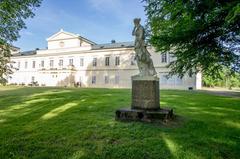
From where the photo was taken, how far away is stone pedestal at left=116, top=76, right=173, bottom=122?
627 cm

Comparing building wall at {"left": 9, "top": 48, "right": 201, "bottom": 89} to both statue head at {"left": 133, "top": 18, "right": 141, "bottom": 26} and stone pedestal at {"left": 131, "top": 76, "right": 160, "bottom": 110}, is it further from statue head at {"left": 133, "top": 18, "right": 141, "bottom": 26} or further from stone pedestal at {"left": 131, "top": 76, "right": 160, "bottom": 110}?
stone pedestal at {"left": 131, "top": 76, "right": 160, "bottom": 110}

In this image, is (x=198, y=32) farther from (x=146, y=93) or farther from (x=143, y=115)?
(x=143, y=115)

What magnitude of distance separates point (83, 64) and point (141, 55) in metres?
35.1

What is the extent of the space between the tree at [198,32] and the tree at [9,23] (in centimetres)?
649

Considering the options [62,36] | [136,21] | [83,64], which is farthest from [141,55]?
[62,36]

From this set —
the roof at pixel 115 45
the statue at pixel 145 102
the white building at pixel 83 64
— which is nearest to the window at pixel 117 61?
the white building at pixel 83 64

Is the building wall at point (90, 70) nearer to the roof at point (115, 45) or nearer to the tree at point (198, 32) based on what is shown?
the roof at point (115, 45)

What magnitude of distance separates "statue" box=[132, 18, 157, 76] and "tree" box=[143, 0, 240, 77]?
2.75 ft

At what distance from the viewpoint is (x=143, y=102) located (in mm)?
6418

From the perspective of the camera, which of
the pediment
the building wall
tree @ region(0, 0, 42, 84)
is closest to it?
tree @ region(0, 0, 42, 84)

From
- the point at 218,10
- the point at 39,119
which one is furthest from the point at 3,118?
the point at 218,10

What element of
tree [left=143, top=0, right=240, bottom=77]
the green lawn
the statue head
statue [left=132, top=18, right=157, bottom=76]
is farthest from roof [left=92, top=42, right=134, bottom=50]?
the green lawn

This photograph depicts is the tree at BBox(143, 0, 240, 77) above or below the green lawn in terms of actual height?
above

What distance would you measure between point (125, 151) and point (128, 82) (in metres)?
33.0
